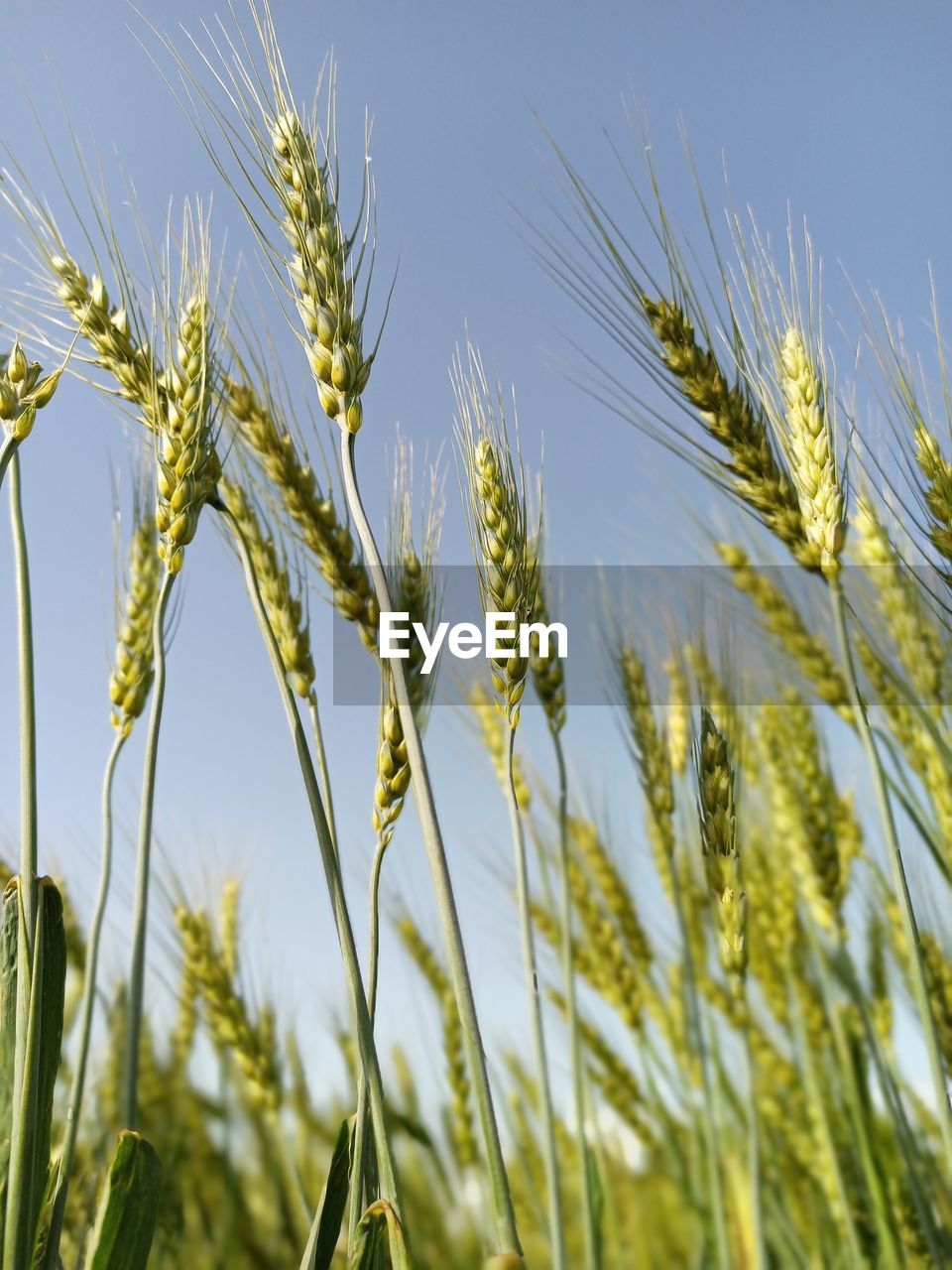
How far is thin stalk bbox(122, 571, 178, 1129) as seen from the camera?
0.78 meters

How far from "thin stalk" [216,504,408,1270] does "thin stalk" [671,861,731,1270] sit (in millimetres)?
608

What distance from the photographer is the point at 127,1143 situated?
0.77 meters

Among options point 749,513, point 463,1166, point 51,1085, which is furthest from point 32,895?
point 463,1166

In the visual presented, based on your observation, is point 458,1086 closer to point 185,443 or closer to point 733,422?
point 733,422

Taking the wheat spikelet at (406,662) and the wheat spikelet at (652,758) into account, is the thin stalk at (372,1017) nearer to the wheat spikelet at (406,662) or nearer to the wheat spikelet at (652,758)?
the wheat spikelet at (406,662)

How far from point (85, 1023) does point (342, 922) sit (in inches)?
9.7

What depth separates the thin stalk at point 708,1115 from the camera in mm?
1203

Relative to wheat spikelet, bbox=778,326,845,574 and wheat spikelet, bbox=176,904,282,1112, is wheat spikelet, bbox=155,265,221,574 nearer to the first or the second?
wheat spikelet, bbox=778,326,845,574

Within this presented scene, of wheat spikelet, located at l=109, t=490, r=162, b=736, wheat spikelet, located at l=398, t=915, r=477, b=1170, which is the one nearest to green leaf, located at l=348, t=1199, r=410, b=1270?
wheat spikelet, located at l=109, t=490, r=162, b=736

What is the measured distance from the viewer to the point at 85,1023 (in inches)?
33.1

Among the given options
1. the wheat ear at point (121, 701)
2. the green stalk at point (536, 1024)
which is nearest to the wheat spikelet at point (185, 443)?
the wheat ear at point (121, 701)

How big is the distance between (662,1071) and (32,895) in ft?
3.81

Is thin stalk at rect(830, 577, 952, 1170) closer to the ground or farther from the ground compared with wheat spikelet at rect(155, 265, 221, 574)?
closer to the ground

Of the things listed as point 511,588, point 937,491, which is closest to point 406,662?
point 511,588
